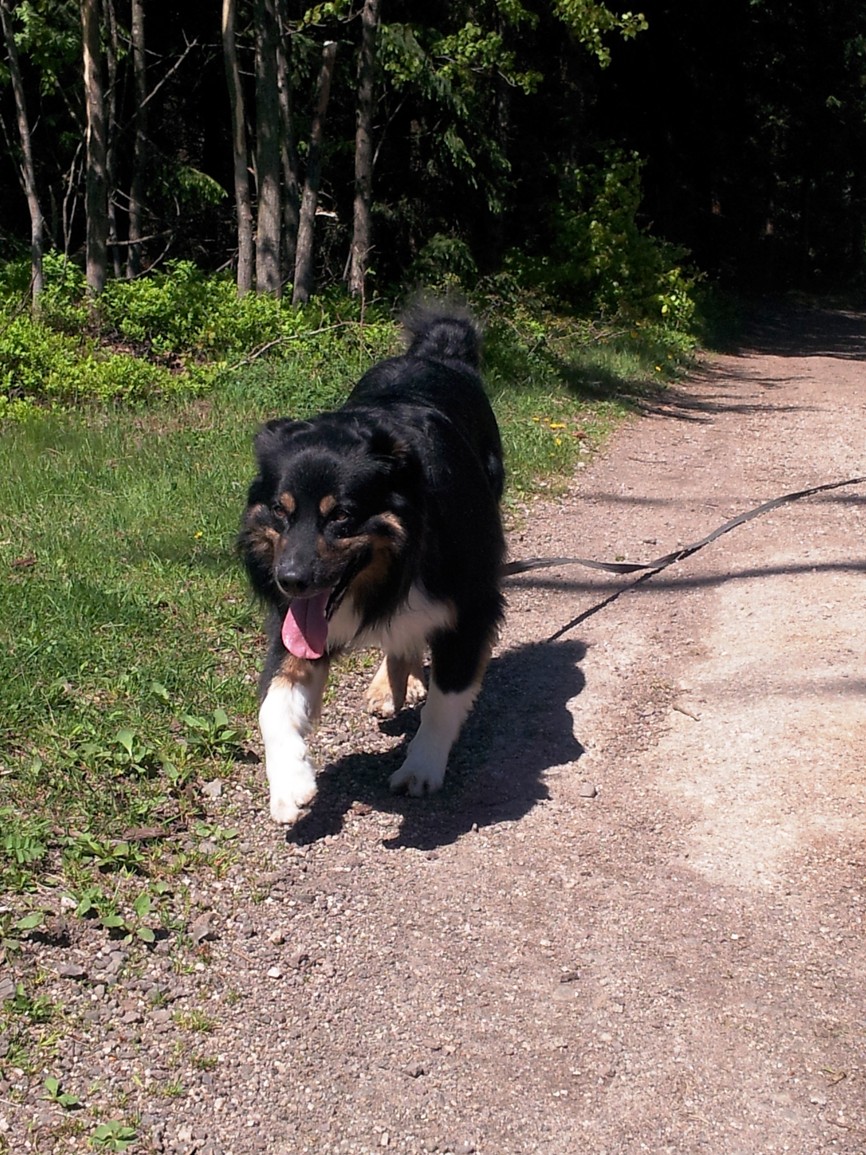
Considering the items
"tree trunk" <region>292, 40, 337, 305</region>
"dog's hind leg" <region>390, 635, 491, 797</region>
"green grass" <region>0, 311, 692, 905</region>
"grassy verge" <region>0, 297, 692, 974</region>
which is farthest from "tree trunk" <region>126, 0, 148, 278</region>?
"dog's hind leg" <region>390, 635, 491, 797</region>

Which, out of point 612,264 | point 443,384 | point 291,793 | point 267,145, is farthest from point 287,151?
point 291,793

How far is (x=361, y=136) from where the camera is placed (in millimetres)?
14703

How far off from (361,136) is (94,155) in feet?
14.1

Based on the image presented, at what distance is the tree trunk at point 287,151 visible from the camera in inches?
520

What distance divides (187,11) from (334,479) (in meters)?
16.8

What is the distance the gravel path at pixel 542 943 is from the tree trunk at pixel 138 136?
11.2 meters

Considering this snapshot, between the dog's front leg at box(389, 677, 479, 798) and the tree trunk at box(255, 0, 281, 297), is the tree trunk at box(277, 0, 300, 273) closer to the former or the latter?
the tree trunk at box(255, 0, 281, 297)

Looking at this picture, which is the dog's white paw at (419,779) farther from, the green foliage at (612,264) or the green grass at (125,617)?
the green foliage at (612,264)

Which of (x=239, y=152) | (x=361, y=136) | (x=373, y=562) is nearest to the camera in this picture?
(x=373, y=562)

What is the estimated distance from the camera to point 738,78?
95.5ft

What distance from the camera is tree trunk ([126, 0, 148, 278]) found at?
14.8m

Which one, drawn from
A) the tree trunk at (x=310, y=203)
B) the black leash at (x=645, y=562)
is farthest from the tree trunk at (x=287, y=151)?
the black leash at (x=645, y=562)

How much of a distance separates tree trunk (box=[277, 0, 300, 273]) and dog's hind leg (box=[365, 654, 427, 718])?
31.6 feet

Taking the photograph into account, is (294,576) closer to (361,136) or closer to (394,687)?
(394,687)
